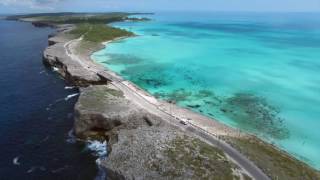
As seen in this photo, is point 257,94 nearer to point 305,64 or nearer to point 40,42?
point 305,64

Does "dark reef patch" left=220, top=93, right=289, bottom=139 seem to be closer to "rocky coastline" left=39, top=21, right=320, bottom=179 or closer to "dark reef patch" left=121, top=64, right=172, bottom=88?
"rocky coastline" left=39, top=21, right=320, bottom=179

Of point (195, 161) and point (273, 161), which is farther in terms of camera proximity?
point (273, 161)

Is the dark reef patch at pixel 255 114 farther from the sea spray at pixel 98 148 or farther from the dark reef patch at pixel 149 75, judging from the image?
the sea spray at pixel 98 148

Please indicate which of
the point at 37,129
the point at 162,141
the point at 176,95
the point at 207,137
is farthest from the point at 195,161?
the point at 176,95

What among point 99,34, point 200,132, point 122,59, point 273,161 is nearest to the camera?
point 273,161

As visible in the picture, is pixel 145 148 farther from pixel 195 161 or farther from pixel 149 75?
pixel 149 75

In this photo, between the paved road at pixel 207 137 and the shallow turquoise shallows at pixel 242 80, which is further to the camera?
the shallow turquoise shallows at pixel 242 80

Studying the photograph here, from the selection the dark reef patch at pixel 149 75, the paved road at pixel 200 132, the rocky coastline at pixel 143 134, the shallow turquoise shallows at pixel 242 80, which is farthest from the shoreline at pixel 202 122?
the dark reef patch at pixel 149 75
